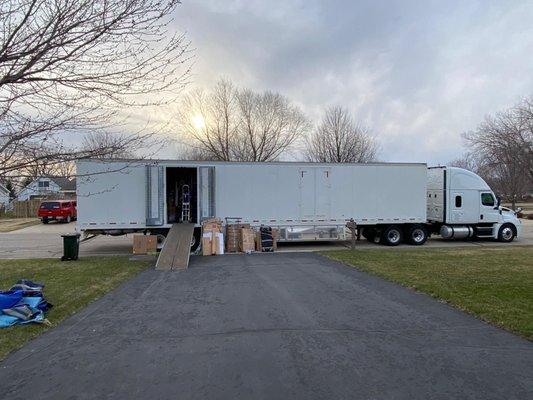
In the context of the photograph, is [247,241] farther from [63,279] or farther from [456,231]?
[456,231]

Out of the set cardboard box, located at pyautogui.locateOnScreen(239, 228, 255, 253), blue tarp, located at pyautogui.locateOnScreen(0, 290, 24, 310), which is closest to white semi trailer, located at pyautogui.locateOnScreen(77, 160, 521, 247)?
cardboard box, located at pyautogui.locateOnScreen(239, 228, 255, 253)

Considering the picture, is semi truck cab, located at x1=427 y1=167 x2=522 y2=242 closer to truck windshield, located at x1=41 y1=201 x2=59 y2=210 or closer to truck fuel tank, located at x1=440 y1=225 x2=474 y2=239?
truck fuel tank, located at x1=440 y1=225 x2=474 y2=239

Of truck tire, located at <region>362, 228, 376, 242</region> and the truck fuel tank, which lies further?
truck tire, located at <region>362, 228, 376, 242</region>

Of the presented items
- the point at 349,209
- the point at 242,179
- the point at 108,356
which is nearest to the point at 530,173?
the point at 349,209

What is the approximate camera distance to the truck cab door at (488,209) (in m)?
20.9

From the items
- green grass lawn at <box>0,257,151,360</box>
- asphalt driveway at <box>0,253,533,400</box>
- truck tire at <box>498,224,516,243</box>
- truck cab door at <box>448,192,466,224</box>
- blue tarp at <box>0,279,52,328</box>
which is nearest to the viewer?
asphalt driveway at <box>0,253,533,400</box>

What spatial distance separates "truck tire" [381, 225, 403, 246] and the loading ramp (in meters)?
8.63

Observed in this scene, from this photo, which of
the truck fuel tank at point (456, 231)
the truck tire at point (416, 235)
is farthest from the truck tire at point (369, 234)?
the truck fuel tank at point (456, 231)

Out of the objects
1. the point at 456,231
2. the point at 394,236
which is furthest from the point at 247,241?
the point at 456,231

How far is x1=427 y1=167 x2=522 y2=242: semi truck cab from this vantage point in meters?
20.5

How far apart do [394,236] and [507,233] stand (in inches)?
234

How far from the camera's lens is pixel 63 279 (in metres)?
11.4

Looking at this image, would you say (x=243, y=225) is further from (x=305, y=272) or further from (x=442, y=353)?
(x=442, y=353)

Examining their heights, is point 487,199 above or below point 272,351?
above
